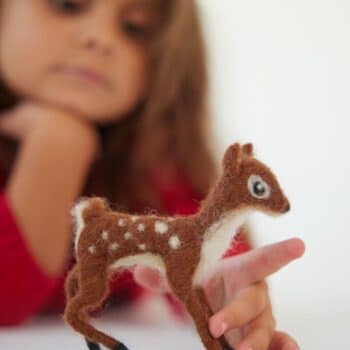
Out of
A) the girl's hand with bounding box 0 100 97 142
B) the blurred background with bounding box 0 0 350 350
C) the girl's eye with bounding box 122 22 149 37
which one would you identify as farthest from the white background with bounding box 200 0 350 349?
the girl's hand with bounding box 0 100 97 142

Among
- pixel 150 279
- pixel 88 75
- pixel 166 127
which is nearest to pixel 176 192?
pixel 166 127

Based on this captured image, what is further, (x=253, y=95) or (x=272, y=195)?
(x=253, y=95)

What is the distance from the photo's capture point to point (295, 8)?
70cm

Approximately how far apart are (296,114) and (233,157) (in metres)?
0.43

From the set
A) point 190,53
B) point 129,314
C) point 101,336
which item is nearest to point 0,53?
point 190,53

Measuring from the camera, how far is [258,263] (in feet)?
1.18

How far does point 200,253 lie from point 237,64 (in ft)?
1.60

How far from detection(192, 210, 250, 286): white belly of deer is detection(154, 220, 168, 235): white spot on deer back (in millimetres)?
19

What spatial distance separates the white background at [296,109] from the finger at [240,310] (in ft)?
0.63

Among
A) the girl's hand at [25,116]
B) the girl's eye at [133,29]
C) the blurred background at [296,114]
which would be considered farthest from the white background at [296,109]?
the girl's hand at [25,116]

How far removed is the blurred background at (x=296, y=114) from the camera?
0.58m

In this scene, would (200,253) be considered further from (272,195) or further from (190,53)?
(190,53)

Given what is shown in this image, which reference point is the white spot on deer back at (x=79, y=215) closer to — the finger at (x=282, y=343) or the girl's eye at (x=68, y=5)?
the finger at (x=282, y=343)

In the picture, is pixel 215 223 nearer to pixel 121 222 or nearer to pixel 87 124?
pixel 121 222
